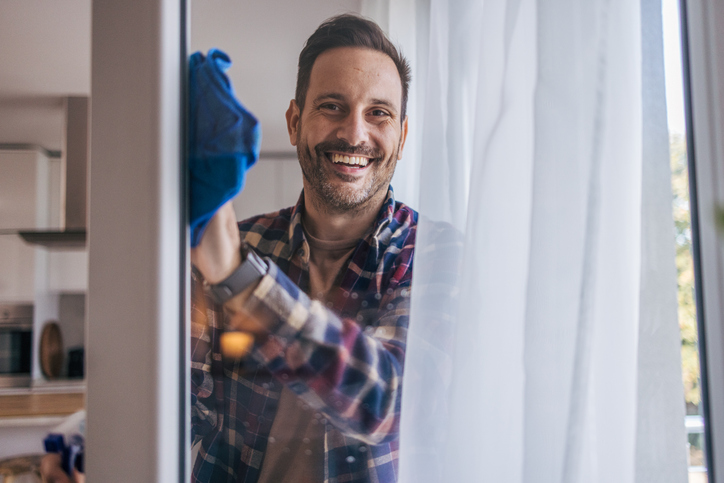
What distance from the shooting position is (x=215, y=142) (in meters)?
0.41

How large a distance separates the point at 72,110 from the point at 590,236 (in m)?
0.58

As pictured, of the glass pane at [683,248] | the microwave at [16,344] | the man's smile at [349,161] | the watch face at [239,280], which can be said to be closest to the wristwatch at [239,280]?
the watch face at [239,280]

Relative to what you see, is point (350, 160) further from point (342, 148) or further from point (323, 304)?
point (323, 304)

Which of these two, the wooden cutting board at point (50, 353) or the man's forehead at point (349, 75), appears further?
the wooden cutting board at point (50, 353)

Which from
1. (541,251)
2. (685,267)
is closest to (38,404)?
(541,251)

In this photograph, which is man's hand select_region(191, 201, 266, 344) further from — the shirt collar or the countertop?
the countertop

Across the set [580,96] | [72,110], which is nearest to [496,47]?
[580,96]

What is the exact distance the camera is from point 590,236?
0.46m

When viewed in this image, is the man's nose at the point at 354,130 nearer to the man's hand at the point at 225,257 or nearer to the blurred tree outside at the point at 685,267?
the man's hand at the point at 225,257

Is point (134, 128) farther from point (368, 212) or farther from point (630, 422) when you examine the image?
point (630, 422)

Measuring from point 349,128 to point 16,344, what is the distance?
1.67ft

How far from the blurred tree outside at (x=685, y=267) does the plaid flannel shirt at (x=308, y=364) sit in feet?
1.05

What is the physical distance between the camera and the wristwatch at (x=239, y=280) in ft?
1.39

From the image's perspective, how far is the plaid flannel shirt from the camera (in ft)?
1.44
